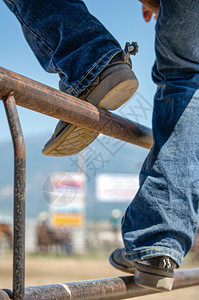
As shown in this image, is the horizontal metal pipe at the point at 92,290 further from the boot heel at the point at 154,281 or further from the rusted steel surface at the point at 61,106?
the rusted steel surface at the point at 61,106

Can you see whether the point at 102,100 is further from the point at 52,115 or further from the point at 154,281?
the point at 154,281

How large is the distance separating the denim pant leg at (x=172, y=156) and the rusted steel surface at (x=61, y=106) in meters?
0.08

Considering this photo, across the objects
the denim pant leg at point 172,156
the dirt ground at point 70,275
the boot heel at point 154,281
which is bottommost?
the dirt ground at point 70,275

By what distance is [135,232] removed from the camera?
755 millimetres

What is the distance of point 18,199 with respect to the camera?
1.61 ft

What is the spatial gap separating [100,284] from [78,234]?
1456cm

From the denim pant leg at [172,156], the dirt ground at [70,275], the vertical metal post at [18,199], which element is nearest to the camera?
the vertical metal post at [18,199]

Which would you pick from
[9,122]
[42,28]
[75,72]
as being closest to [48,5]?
[42,28]

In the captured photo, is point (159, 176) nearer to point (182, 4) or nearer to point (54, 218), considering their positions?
point (182, 4)

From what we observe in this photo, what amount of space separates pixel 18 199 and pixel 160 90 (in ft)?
1.60

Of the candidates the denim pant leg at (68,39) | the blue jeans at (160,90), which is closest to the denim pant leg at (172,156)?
the blue jeans at (160,90)

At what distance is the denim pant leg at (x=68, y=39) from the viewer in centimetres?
80

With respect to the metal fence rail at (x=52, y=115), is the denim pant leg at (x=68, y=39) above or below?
above

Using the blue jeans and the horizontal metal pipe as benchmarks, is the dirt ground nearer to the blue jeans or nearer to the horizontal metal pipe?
the horizontal metal pipe
